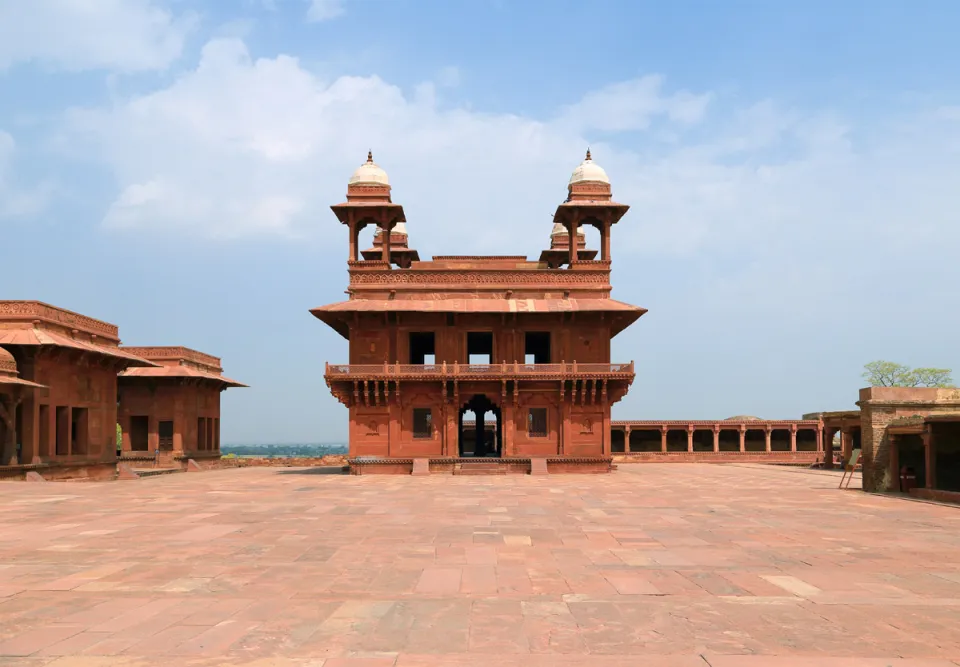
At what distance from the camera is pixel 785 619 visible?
23.8ft

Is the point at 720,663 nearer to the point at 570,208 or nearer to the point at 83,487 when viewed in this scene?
the point at 83,487

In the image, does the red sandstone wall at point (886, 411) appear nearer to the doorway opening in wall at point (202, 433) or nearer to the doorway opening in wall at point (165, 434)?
the doorway opening in wall at point (165, 434)

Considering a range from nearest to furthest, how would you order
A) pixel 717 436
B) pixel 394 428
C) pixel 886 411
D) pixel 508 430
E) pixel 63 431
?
pixel 886 411, pixel 63 431, pixel 394 428, pixel 508 430, pixel 717 436

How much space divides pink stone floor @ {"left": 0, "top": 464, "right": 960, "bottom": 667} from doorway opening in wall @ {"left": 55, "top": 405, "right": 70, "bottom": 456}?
51.0ft

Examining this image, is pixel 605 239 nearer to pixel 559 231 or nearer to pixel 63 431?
pixel 559 231

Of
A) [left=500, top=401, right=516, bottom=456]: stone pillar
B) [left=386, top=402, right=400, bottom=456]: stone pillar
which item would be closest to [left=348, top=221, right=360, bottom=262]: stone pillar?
[left=386, top=402, right=400, bottom=456]: stone pillar

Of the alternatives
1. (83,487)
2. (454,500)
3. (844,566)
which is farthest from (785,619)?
(83,487)

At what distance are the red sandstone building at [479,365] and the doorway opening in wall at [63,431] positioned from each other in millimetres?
10626

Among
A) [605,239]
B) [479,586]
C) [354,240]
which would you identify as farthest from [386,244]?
[479,586]

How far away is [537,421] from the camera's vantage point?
107 feet

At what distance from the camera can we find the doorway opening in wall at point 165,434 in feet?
138

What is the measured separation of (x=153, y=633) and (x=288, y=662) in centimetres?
167

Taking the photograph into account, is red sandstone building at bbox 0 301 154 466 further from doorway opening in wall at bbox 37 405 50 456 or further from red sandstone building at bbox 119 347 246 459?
red sandstone building at bbox 119 347 246 459

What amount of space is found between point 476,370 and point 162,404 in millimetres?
20567
